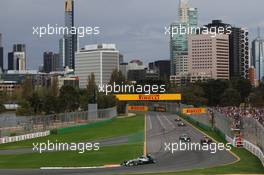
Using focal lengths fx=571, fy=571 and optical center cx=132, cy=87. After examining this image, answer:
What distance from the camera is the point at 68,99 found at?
12138 cm

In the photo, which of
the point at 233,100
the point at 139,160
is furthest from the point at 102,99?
the point at 139,160

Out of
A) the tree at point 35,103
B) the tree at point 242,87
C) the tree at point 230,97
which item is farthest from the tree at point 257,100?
the tree at point 35,103

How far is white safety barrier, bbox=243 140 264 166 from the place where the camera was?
45.8 m

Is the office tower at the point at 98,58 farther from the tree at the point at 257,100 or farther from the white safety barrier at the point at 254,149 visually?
the tree at the point at 257,100

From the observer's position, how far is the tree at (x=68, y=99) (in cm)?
11962

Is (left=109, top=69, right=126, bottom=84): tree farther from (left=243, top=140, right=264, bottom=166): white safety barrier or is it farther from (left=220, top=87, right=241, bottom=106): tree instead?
(left=220, top=87, right=241, bottom=106): tree

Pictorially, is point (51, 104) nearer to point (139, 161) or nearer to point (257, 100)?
point (257, 100)

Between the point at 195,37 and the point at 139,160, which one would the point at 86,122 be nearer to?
the point at 195,37

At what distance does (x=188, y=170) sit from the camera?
1624 inches

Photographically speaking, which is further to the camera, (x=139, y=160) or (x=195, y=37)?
(x=195, y=37)

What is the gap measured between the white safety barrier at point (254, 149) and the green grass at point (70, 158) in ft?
34.2

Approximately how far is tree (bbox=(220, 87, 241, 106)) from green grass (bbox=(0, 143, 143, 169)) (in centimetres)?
11123

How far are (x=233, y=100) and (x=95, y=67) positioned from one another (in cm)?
12755

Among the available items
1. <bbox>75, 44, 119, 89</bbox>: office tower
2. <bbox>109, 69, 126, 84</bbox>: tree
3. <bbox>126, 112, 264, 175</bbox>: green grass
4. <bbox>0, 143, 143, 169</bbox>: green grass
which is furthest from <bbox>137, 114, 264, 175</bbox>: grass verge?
<bbox>109, 69, 126, 84</bbox>: tree
